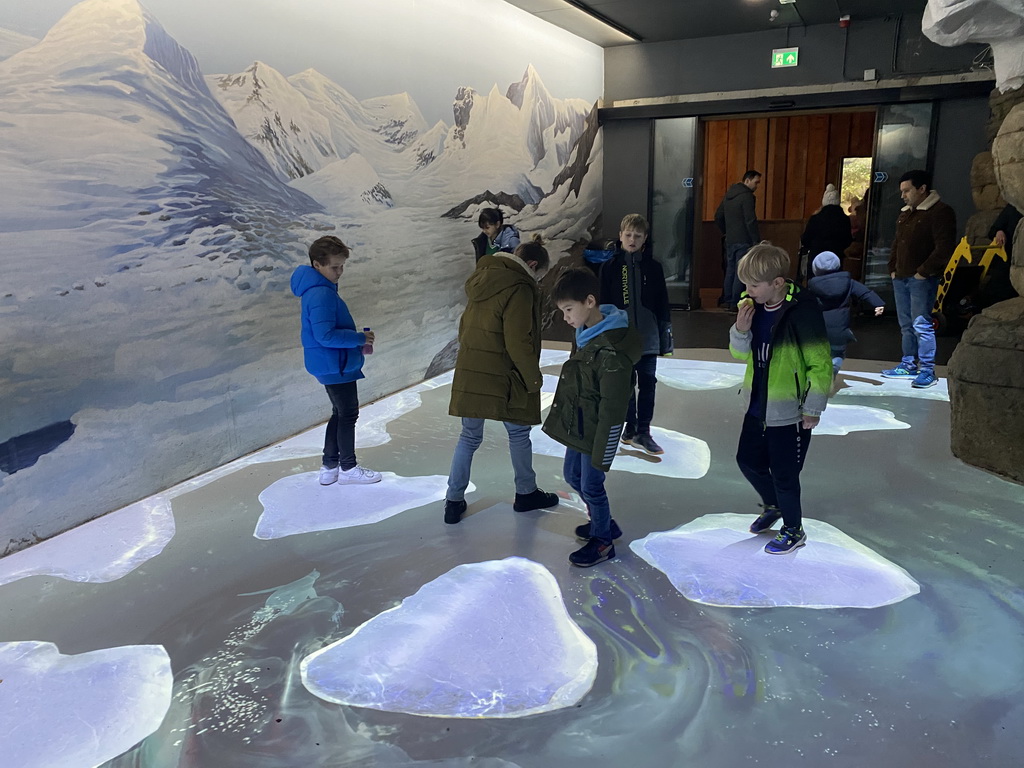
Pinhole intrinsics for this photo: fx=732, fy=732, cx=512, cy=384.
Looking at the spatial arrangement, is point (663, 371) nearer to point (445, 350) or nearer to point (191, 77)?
point (445, 350)

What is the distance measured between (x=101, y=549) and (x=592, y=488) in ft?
6.71

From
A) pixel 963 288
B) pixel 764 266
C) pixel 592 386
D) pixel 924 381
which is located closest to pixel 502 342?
pixel 592 386

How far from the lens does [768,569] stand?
2725mm

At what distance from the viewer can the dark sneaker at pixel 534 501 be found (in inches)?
130

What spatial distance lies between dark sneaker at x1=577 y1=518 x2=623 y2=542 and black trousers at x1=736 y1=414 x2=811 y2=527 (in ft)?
1.84

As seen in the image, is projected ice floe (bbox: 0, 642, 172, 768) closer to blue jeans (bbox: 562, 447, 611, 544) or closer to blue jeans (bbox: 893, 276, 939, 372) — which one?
blue jeans (bbox: 562, 447, 611, 544)

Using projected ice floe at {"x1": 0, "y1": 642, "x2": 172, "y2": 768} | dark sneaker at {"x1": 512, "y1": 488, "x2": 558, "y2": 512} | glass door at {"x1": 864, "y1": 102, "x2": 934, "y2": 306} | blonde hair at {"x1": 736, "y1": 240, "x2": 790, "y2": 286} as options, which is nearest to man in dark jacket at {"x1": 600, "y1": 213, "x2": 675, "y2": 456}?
dark sneaker at {"x1": 512, "y1": 488, "x2": 558, "y2": 512}

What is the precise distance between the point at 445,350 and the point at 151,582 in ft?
11.7

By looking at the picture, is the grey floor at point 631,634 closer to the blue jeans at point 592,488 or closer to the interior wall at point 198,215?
the blue jeans at point 592,488

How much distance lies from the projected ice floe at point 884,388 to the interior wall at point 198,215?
312 centimetres

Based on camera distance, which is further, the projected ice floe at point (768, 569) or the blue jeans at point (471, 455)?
the blue jeans at point (471, 455)

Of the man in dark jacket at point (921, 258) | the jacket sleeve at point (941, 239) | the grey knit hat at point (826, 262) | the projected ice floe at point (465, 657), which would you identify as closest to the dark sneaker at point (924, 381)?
the man in dark jacket at point (921, 258)

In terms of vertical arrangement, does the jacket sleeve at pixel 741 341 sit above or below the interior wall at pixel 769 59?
below

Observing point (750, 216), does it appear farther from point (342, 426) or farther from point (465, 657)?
point (465, 657)
